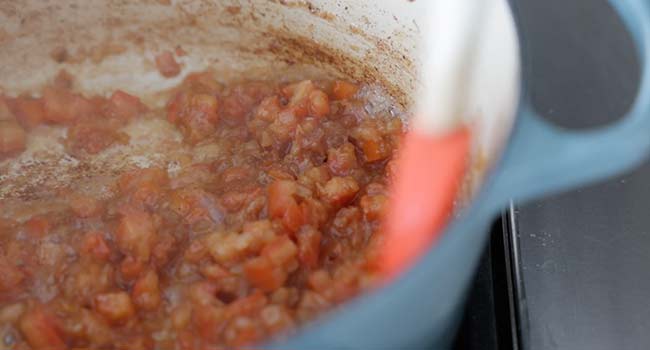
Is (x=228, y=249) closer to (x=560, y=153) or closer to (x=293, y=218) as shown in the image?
(x=293, y=218)

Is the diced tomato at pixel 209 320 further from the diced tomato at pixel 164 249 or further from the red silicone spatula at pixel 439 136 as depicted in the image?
the red silicone spatula at pixel 439 136

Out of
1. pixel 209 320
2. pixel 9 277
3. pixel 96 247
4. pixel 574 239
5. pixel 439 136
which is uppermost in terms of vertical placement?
pixel 439 136

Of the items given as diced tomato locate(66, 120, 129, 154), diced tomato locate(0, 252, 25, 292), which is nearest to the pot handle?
diced tomato locate(0, 252, 25, 292)

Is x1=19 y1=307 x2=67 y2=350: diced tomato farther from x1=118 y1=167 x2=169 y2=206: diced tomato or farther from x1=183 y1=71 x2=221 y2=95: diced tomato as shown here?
x1=183 y1=71 x2=221 y2=95: diced tomato

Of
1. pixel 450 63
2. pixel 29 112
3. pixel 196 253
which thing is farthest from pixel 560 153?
pixel 29 112

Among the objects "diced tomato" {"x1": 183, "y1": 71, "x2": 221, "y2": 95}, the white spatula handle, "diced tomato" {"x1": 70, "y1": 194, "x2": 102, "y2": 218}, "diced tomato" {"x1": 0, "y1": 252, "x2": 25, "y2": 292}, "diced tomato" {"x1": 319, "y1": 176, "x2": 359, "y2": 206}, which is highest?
the white spatula handle

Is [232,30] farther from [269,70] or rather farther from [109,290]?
[109,290]

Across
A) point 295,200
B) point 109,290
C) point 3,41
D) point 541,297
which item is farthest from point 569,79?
point 3,41
